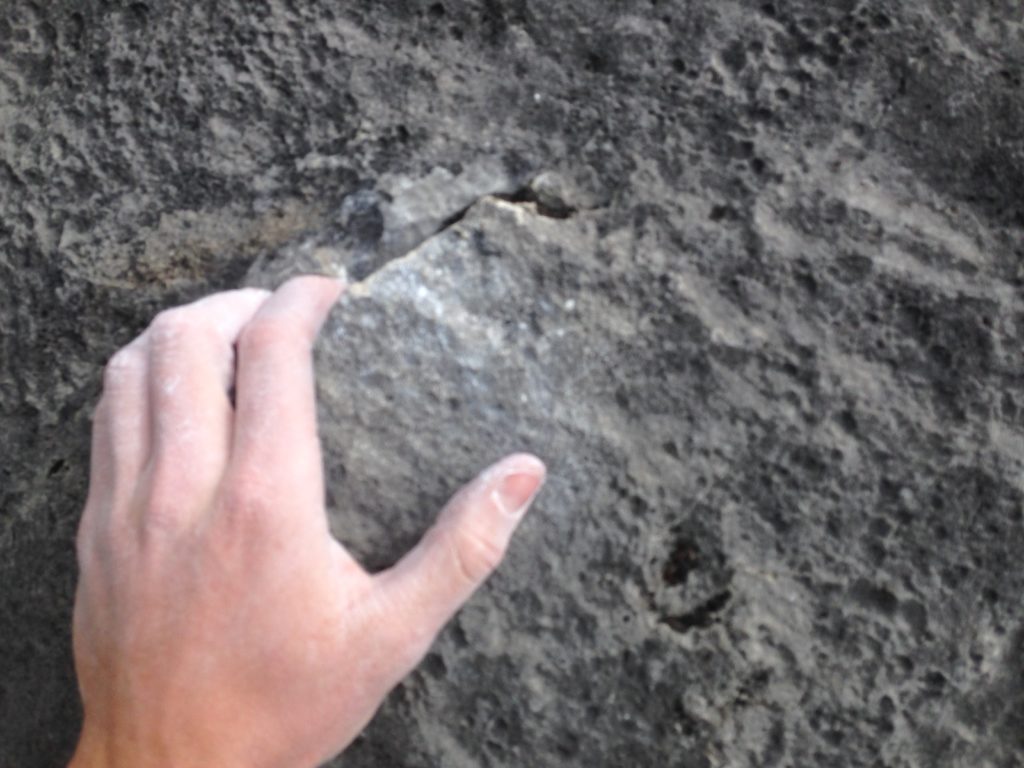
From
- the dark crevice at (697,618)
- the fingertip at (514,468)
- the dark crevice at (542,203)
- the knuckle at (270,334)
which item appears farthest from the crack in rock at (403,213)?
the dark crevice at (697,618)

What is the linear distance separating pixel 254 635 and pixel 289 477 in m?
0.13

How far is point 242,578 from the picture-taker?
886 mm

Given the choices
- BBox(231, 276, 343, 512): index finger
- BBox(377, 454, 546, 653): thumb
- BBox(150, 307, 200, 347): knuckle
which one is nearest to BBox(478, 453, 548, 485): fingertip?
BBox(377, 454, 546, 653): thumb

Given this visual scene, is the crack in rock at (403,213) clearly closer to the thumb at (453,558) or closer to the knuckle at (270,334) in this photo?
the knuckle at (270,334)

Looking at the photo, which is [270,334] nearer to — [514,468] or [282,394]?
[282,394]

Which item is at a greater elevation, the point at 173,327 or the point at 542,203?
the point at 542,203

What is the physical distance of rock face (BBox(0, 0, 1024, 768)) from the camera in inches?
38.3

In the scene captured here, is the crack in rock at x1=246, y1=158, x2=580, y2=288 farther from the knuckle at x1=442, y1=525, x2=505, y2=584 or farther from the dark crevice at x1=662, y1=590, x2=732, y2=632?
the dark crevice at x1=662, y1=590, x2=732, y2=632

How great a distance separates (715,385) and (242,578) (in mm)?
441

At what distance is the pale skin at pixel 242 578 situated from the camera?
887 millimetres

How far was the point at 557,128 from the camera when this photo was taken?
1.05 m

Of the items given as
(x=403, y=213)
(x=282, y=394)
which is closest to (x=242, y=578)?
(x=282, y=394)

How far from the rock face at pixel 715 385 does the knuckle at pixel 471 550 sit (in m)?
0.07

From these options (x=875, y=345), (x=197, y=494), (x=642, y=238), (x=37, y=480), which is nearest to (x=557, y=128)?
(x=642, y=238)
